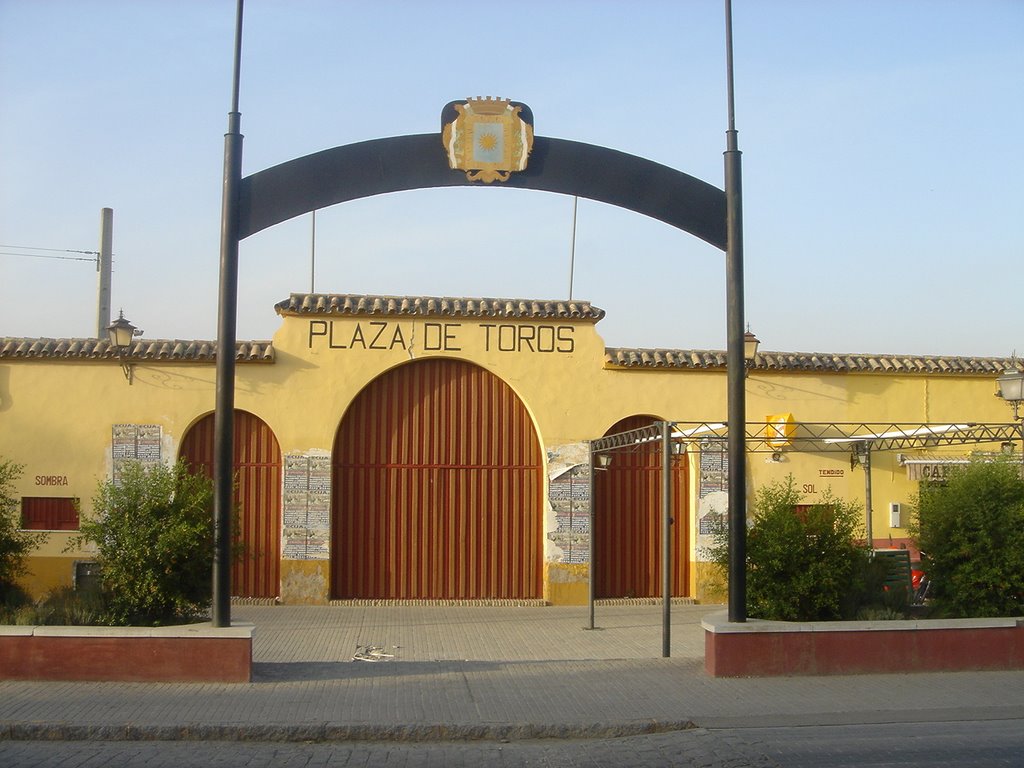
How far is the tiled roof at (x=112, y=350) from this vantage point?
16375 mm

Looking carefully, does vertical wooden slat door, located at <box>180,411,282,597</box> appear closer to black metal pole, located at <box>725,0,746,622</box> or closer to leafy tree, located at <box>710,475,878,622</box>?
leafy tree, located at <box>710,475,878,622</box>

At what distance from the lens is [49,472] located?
16.3 metres

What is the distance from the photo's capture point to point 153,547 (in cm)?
1025

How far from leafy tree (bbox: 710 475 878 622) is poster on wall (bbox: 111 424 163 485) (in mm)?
9250

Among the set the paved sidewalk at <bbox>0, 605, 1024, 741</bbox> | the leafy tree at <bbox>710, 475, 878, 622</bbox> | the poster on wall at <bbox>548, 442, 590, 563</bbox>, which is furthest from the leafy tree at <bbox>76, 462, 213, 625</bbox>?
the poster on wall at <bbox>548, 442, 590, 563</bbox>

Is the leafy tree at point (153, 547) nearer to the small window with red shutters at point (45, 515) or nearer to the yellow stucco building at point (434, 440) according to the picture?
the yellow stucco building at point (434, 440)

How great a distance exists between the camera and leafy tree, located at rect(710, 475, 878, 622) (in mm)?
11141

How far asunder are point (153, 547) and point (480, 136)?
5218 mm

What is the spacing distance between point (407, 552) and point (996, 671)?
359 inches

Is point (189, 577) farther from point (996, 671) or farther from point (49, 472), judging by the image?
point (996, 671)

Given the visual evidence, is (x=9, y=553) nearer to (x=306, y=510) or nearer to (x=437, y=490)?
(x=306, y=510)

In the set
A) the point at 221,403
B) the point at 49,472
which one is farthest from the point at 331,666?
the point at 49,472

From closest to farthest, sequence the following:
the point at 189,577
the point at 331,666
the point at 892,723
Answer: the point at 892,723
the point at 189,577
the point at 331,666

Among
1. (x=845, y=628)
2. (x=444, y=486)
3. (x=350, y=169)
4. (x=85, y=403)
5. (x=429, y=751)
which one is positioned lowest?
(x=429, y=751)
